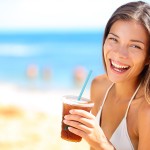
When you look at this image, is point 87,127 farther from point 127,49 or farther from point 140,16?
point 140,16

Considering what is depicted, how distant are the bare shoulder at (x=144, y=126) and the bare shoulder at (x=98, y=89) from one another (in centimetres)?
67

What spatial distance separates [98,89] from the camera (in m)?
3.61

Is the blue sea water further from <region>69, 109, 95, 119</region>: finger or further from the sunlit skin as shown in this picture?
<region>69, 109, 95, 119</region>: finger

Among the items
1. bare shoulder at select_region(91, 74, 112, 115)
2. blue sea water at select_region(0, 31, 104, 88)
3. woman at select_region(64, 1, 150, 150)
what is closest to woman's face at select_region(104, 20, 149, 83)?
woman at select_region(64, 1, 150, 150)

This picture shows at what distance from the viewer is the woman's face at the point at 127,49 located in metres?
2.87

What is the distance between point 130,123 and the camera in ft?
10.0

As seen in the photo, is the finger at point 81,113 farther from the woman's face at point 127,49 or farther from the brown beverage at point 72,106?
the woman's face at point 127,49

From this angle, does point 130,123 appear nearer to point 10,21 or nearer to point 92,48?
point 92,48

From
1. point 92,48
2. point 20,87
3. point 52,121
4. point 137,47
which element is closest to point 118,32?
point 137,47

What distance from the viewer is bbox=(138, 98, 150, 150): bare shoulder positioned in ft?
9.32

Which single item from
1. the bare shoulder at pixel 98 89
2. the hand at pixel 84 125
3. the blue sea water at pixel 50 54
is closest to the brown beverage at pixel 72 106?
the hand at pixel 84 125

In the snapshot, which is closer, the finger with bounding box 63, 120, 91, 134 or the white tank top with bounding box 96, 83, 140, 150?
the finger with bounding box 63, 120, 91, 134

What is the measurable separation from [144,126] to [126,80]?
0.36 m

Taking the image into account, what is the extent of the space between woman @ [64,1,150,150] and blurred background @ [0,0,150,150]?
8.98 feet
